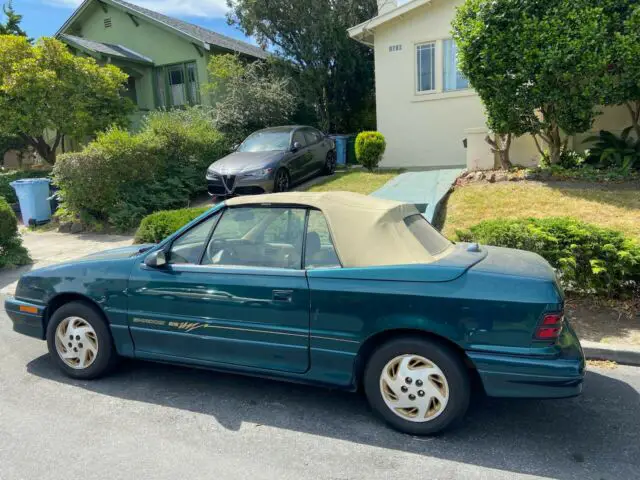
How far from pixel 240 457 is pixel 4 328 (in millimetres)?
3903

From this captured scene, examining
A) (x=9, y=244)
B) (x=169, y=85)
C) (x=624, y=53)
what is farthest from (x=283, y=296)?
(x=169, y=85)

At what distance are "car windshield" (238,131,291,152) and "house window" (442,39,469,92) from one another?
4.88 metres

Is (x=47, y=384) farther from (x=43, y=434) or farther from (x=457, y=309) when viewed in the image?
Answer: (x=457, y=309)

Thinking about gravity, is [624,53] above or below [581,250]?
above

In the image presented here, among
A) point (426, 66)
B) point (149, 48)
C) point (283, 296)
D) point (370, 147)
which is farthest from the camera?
point (149, 48)

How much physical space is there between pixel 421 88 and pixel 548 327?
40.4 feet

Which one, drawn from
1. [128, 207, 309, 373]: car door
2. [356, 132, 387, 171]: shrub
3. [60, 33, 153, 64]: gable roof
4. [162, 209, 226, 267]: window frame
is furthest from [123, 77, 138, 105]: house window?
[128, 207, 309, 373]: car door

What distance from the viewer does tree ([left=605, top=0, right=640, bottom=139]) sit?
27.9 feet

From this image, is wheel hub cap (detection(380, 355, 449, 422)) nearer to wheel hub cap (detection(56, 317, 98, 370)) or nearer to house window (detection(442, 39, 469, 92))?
wheel hub cap (detection(56, 317, 98, 370))

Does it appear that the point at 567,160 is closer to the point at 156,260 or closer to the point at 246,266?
the point at 246,266

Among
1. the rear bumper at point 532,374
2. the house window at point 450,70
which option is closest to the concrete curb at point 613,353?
the rear bumper at point 532,374

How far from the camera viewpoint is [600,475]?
2859 mm

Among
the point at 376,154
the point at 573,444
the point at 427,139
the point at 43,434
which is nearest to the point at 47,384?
the point at 43,434

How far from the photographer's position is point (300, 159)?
39.9 feet
